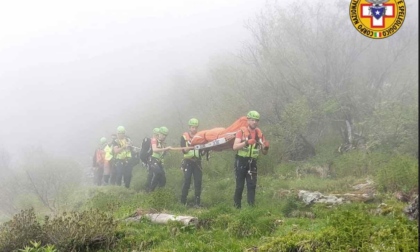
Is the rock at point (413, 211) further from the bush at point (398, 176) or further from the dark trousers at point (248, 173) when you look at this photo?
the dark trousers at point (248, 173)

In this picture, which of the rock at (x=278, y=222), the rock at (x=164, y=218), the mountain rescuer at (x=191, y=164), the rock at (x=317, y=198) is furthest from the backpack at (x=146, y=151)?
the rock at (x=278, y=222)

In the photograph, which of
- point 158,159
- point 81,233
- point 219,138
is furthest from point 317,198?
point 81,233

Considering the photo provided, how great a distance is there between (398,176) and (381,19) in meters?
3.74

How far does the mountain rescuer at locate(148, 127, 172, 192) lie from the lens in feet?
33.8

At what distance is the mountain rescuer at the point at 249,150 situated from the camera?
777 cm

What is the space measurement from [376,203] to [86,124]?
150 ft

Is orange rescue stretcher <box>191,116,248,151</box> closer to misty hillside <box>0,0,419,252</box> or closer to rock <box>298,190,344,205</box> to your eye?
misty hillside <box>0,0,419,252</box>

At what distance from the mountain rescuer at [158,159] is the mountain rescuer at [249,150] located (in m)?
2.99

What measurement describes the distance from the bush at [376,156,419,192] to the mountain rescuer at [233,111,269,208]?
8.92 feet

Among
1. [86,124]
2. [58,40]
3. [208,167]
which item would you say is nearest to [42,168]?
[208,167]

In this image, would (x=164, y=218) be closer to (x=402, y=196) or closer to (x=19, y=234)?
(x=19, y=234)

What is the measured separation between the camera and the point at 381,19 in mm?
5406

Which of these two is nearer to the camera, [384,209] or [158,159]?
[384,209]

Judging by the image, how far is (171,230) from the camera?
6398 mm
